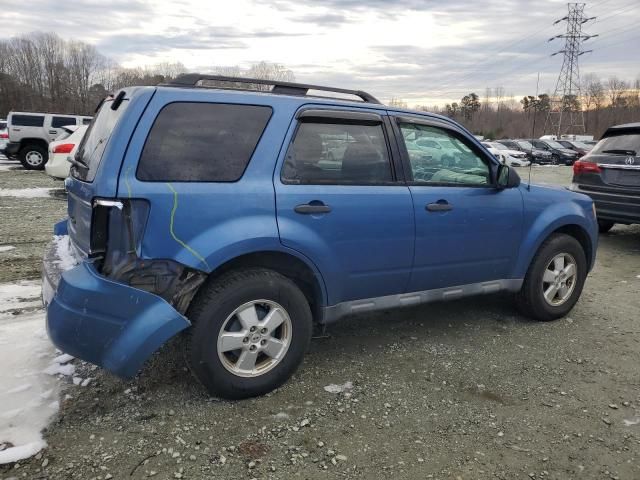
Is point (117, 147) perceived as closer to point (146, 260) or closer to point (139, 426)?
point (146, 260)

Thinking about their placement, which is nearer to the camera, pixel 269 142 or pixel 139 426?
pixel 139 426

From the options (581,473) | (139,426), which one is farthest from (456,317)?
(139,426)

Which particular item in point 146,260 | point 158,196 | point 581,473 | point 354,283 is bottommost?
point 581,473

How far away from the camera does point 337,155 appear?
3.40 meters

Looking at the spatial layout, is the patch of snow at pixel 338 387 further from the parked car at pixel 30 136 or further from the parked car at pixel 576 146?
the parked car at pixel 576 146

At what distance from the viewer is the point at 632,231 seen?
29.6 feet

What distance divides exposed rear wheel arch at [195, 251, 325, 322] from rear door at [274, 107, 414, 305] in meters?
0.08

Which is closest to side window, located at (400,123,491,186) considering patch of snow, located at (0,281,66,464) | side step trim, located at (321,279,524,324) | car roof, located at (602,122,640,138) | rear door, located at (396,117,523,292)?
rear door, located at (396,117,523,292)

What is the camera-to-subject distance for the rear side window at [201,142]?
2.81m

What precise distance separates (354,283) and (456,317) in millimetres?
1610

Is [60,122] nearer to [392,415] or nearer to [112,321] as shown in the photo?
[112,321]

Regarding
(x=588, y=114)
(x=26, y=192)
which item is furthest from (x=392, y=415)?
(x=588, y=114)

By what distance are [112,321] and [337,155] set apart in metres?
1.68

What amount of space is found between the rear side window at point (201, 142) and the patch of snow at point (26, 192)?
9.72 meters
